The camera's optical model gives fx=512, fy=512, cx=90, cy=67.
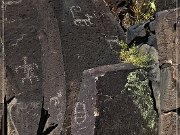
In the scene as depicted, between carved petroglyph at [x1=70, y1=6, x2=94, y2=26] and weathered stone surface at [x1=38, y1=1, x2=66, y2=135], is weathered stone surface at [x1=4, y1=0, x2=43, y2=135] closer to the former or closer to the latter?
weathered stone surface at [x1=38, y1=1, x2=66, y2=135]

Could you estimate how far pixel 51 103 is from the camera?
7113 millimetres

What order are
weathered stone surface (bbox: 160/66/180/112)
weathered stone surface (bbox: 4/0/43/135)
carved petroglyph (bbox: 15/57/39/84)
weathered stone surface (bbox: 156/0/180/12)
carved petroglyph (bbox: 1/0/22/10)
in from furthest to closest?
carved petroglyph (bbox: 1/0/22/10) < carved petroglyph (bbox: 15/57/39/84) < weathered stone surface (bbox: 4/0/43/135) < weathered stone surface (bbox: 156/0/180/12) < weathered stone surface (bbox: 160/66/180/112)

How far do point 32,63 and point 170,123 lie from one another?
3.09 m

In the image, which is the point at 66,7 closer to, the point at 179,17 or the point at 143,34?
the point at 143,34

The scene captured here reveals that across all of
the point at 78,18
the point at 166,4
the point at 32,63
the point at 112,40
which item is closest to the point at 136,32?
the point at 166,4

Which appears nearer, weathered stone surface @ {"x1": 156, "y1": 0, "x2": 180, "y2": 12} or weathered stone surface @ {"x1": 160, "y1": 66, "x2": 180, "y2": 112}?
weathered stone surface @ {"x1": 160, "y1": 66, "x2": 180, "y2": 112}

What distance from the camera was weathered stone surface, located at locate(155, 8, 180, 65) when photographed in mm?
4918

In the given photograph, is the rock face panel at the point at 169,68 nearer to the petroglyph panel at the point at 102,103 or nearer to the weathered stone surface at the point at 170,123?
the weathered stone surface at the point at 170,123

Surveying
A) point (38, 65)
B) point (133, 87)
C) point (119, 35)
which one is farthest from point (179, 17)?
point (38, 65)

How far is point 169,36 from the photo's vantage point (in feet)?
16.4

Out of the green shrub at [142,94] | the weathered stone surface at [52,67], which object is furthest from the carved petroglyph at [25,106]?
the green shrub at [142,94]

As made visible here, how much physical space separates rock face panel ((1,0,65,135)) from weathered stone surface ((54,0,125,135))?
0.11 meters

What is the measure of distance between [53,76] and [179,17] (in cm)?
263

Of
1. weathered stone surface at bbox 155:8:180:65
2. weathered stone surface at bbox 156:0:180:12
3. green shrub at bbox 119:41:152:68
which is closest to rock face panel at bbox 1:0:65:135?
green shrub at bbox 119:41:152:68
